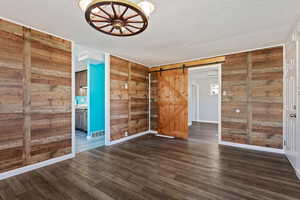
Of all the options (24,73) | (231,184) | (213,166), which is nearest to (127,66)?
(24,73)

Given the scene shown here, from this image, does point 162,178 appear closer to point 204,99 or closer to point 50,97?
point 50,97

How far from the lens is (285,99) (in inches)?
121

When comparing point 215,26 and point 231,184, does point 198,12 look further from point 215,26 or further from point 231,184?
point 231,184

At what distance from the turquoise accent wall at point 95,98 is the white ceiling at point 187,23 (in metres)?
1.48

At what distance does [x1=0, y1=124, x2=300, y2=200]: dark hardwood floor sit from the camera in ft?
6.07

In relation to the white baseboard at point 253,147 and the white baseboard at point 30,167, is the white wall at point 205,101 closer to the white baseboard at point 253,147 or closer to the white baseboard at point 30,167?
the white baseboard at point 253,147

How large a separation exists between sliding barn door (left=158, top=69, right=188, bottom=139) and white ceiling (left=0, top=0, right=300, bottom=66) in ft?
4.43

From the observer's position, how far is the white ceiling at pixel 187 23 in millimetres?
1877

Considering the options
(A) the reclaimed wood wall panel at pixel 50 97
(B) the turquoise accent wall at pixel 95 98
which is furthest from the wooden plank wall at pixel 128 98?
(A) the reclaimed wood wall panel at pixel 50 97

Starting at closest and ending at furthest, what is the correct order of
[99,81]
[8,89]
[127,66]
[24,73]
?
[8,89] → [24,73] → [127,66] → [99,81]

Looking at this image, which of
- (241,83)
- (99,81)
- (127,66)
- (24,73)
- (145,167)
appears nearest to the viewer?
(24,73)

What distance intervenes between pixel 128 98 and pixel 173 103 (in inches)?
62.4

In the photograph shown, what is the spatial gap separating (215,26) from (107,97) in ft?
9.72

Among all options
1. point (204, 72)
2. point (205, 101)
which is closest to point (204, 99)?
point (205, 101)
